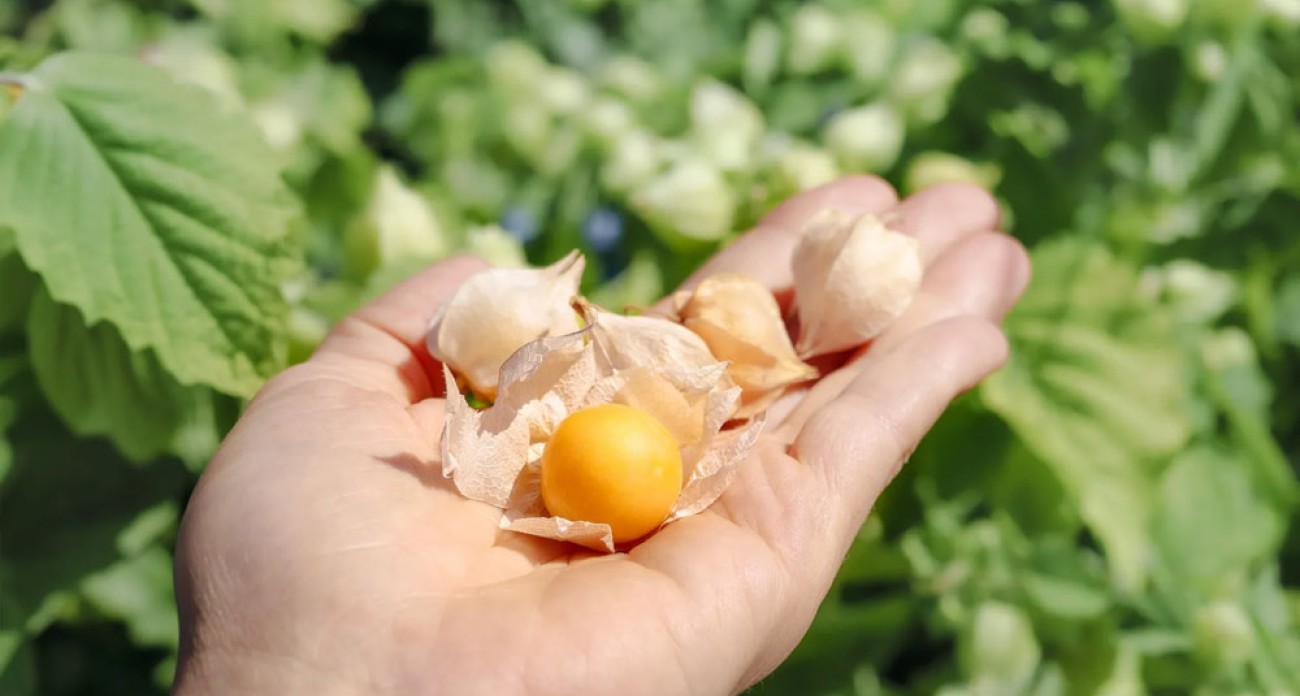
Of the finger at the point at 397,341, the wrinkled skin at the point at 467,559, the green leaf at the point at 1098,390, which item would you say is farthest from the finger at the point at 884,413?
the finger at the point at 397,341

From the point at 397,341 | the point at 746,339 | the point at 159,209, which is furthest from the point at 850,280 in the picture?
the point at 159,209

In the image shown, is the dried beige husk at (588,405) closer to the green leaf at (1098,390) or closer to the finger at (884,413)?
the finger at (884,413)

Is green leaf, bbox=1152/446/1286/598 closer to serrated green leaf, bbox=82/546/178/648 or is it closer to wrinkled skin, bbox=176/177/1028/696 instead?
wrinkled skin, bbox=176/177/1028/696

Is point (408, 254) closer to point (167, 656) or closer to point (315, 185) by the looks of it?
point (315, 185)

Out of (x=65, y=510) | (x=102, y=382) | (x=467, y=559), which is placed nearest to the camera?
(x=467, y=559)

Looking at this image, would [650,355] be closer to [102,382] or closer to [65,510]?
[102,382]

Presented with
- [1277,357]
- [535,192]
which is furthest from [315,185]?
[1277,357]

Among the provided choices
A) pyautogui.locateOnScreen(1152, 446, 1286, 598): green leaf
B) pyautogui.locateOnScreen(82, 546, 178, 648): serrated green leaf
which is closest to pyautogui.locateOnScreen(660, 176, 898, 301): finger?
pyautogui.locateOnScreen(1152, 446, 1286, 598): green leaf
